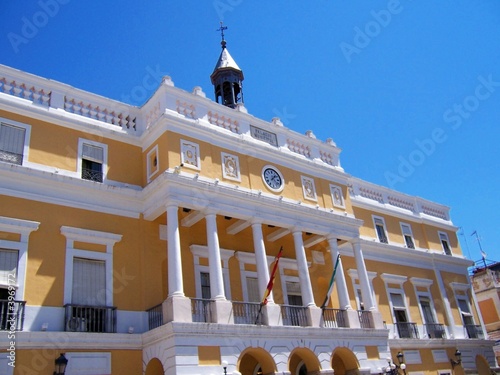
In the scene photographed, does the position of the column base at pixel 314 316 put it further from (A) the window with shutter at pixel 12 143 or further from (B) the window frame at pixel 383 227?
Answer: (A) the window with shutter at pixel 12 143

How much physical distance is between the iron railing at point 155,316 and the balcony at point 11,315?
3.40 metres

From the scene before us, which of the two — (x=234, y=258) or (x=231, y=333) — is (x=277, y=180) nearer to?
(x=234, y=258)

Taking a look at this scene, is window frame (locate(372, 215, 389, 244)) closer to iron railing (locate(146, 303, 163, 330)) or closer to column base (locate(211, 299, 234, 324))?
column base (locate(211, 299, 234, 324))

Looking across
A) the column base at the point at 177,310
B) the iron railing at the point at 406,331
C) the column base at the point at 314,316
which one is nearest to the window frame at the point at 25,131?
the column base at the point at 177,310

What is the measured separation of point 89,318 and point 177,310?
7.65 feet

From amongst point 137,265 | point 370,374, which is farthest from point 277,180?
point 370,374

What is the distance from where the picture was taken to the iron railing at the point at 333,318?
17203mm

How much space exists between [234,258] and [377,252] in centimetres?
846

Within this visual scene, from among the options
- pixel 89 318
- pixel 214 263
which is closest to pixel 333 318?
pixel 214 263

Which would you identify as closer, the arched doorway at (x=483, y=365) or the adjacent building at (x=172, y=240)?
the adjacent building at (x=172, y=240)

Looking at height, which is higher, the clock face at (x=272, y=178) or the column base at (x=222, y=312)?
the clock face at (x=272, y=178)

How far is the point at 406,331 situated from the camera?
872 inches

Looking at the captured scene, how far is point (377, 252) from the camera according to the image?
923 inches

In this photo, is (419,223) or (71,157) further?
(419,223)
